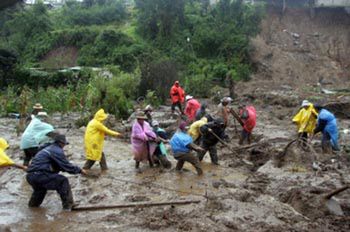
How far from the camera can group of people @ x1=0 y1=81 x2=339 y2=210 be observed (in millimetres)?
8109

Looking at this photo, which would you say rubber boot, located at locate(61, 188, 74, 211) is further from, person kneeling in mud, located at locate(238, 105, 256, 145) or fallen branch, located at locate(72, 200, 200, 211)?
person kneeling in mud, located at locate(238, 105, 256, 145)

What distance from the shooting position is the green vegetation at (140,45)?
96.1 ft

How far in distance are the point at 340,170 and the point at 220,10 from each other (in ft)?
98.2

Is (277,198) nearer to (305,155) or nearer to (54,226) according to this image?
(305,155)

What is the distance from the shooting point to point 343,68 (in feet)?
127

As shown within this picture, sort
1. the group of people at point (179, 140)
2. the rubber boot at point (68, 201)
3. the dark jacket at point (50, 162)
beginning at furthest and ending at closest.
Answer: the group of people at point (179, 140)
the rubber boot at point (68, 201)
the dark jacket at point (50, 162)

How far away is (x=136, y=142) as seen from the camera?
11414mm

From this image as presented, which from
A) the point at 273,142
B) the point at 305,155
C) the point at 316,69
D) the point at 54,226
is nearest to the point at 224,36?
the point at 316,69

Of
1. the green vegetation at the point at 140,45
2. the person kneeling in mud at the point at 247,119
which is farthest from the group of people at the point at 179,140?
the green vegetation at the point at 140,45

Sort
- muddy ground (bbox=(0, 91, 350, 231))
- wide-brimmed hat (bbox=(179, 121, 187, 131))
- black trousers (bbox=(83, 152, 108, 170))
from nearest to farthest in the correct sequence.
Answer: muddy ground (bbox=(0, 91, 350, 231)), wide-brimmed hat (bbox=(179, 121, 187, 131)), black trousers (bbox=(83, 152, 108, 170))

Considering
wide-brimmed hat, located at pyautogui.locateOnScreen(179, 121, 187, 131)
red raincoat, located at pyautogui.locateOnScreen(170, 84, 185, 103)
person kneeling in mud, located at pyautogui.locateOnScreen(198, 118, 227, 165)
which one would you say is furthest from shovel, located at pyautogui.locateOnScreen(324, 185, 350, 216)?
red raincoat, located at pyautogui.locateOnScreen(170, 84, 185, 103)

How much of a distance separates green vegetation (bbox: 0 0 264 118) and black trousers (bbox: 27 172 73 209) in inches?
655

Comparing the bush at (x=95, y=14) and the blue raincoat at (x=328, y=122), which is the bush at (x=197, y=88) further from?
the bush at (x=95, y=14)

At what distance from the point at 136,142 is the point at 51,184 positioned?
11.5 feet
